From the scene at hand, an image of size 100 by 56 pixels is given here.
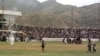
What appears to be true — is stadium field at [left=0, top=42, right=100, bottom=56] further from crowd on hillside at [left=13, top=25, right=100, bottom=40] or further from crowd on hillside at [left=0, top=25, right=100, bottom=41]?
crowd on hillside at [left=13, top=25, right=100, bottom=40]

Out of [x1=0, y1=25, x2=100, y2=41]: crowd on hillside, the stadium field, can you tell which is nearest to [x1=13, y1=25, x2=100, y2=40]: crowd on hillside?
[x1=0, y1=25, x2=100, y2=41]: crowd on hillside

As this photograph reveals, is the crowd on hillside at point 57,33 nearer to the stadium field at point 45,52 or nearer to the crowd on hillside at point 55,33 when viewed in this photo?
the crowd on hillside at point 55,33

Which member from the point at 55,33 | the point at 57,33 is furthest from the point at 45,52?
the point at 57,33

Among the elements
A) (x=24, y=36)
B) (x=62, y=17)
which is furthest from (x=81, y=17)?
(x=24, y=36)

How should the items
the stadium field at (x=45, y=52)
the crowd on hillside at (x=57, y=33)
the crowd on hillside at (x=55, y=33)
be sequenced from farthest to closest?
the crowd on hillside at (x=57, y=33) → the crowd on hillside at (x=55, y=33) → the stadium field at (x=45, y=52)

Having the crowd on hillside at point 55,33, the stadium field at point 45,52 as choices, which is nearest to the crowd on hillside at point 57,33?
the crowd on hillside at point 55,33

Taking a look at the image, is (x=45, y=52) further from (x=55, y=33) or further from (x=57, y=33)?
(x=57, y=33)

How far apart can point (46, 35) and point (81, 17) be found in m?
101

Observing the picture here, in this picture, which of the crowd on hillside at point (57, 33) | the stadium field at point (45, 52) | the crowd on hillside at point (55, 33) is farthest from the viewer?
the crowd on hillside at point (57, 33)

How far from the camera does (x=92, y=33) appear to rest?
98875mm

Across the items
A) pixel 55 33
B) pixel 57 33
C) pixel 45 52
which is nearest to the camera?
pixel 45 52

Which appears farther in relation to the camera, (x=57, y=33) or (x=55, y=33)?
(x=57, y=33)

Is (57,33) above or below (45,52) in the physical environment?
above

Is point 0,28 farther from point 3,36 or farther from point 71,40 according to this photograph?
point 71,40
